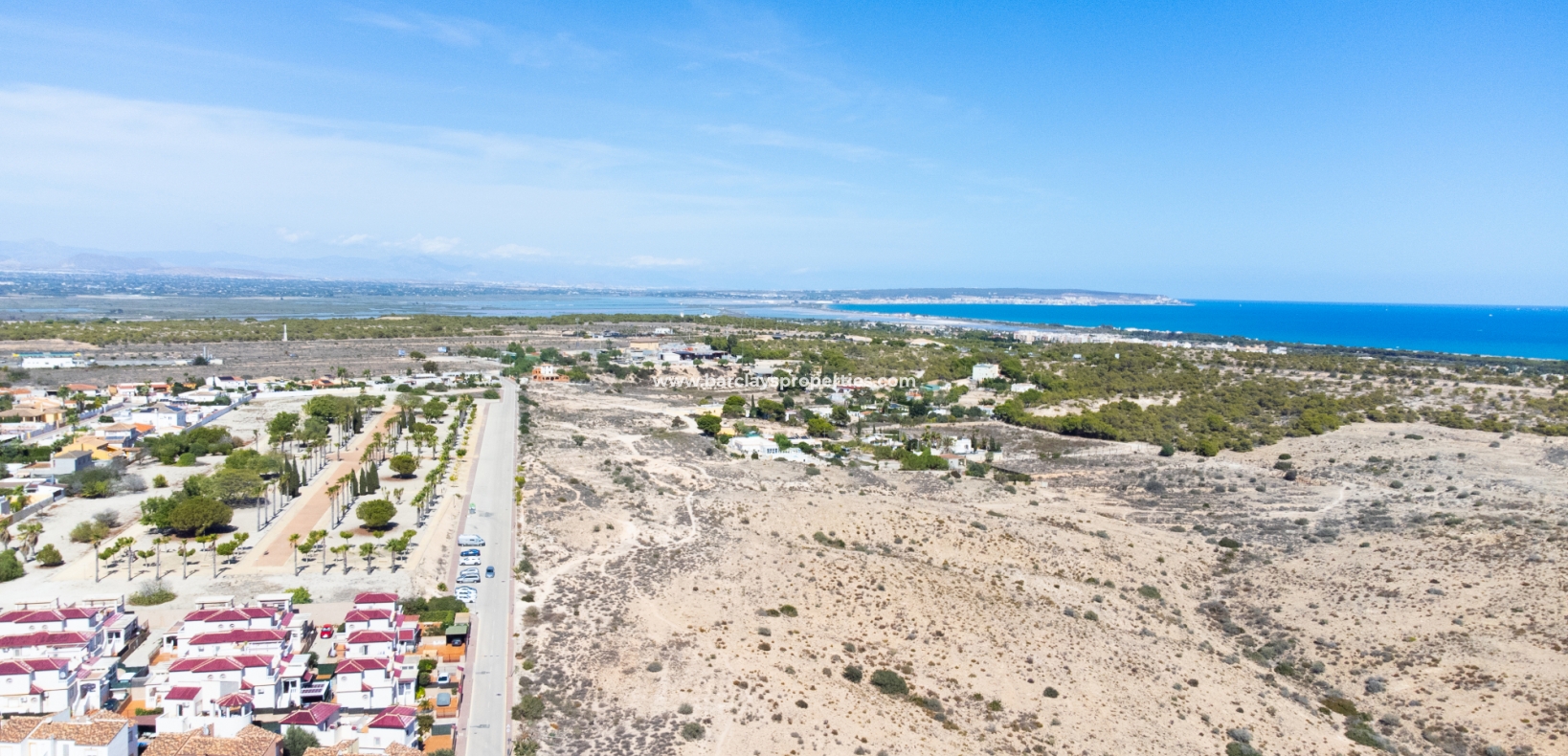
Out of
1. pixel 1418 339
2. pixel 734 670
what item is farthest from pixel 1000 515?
pixel 1418 339

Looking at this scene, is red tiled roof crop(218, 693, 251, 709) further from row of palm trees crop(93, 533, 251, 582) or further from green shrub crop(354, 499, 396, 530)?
green shrub crop(354, 499, 396, 530)

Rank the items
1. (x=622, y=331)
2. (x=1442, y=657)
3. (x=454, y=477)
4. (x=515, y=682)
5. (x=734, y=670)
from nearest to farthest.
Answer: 1. (x=515, y=682)
2. (x=734, y=670)
3. (x=1442, y=657)
4. (x=454, y=477)
5. (x=622, y=331)

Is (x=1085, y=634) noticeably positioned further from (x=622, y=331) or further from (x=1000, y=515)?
(x=622, y=331)

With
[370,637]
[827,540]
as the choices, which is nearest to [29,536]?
[370,637]

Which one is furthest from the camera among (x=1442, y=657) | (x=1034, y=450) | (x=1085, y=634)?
(x=1034, y=450)

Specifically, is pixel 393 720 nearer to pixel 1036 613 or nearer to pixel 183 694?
pixel 183 694

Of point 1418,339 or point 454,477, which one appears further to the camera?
point 1418,339
